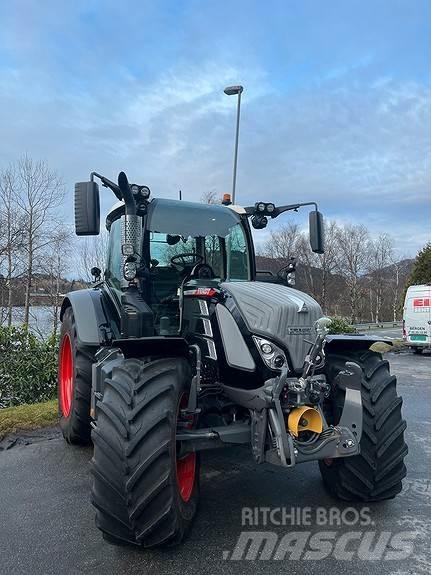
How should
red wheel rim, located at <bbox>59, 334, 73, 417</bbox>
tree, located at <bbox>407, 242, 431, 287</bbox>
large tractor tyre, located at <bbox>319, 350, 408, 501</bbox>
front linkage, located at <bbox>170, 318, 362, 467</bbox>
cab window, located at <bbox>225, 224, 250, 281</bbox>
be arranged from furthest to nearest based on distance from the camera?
1. tree, located at <bbox>407, 242, 431, 287</bbox>
2. red wheel rim, located at <bbox>59, 334, 73, 417</bbox>
3. cab window, located at <bbox>225, 224, 250, 281</bbox>
4. large tractor tyre, located at <bbox>319, 350, 408, 501</bbox>
5. front linkage, located at <bbox>170, 318, 362, 467</bbox>

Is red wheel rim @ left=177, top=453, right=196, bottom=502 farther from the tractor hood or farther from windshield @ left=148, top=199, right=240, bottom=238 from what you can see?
windshield @ left=148, top=199, right=240, bottom=238

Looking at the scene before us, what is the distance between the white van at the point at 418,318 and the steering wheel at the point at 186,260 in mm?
12693

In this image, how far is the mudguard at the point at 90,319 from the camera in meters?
Result: 4.63

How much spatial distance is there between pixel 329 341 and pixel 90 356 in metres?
2.40

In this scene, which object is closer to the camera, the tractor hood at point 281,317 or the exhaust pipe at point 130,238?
the tractor hood at point 281,317

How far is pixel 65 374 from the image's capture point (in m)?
6.18

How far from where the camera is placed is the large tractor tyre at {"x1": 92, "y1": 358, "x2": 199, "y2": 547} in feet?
9.18

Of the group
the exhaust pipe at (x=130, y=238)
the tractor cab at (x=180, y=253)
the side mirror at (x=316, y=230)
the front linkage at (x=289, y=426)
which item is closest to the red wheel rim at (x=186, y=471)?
the front linkage at (x=289, y=426)

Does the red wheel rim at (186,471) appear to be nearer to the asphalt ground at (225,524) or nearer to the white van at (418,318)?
the asphalt ground at (225,524)

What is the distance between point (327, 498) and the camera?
12.6 ft

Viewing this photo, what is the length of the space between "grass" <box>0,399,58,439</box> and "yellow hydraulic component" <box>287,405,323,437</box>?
388 centimetres

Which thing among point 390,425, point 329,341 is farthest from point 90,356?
point 390,425

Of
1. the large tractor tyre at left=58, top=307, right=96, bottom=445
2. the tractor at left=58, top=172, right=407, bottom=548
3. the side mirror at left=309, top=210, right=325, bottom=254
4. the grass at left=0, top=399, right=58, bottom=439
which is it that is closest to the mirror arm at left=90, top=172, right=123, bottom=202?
the tractor at left=58, top=172, right=407, bottom=548

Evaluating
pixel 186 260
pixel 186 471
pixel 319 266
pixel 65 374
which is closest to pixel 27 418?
pixel 65 374
